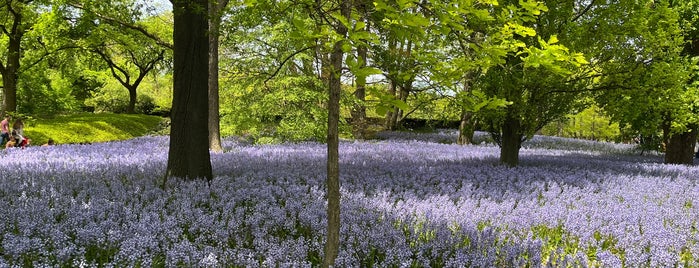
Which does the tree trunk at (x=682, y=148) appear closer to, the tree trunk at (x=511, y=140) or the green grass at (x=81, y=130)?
the tree trunk at (x=511, y=140)

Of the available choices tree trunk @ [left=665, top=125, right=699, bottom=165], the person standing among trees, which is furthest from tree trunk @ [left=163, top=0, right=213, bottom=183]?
tree trunk @ [left=665, top=125, right=699, bottom=165]

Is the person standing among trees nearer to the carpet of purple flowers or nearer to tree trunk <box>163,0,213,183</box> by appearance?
the carpet of purple flowers

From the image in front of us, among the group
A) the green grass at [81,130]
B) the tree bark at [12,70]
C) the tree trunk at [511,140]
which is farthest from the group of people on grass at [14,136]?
the tree trunk at [511,140]

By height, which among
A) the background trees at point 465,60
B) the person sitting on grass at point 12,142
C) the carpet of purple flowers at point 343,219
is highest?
the background trees at point 465,60

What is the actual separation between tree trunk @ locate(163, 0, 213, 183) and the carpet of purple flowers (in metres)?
0.41

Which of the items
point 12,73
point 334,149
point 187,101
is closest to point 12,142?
point 12,73

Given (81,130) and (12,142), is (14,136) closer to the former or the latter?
(12,142)

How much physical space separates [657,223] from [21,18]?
984 inches

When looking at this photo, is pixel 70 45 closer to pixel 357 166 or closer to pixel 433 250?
pixel 357 166

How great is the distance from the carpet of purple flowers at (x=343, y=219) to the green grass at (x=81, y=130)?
1306 cm

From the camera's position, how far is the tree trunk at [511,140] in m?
10.4

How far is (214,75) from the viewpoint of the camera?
484 inches

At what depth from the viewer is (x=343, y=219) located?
5113mm

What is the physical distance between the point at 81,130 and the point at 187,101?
17.3 metres
